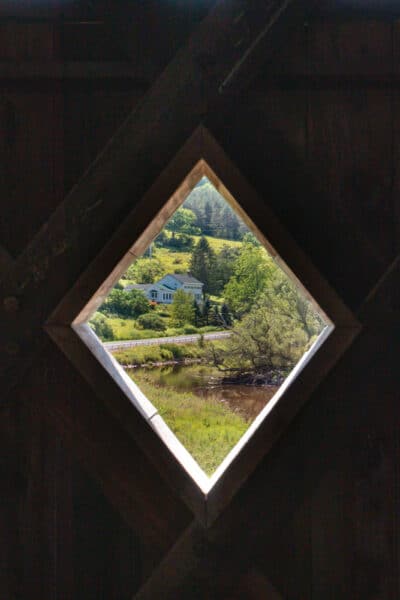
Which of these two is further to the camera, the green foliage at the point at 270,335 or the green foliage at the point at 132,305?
the green foliage at the point at 132,305

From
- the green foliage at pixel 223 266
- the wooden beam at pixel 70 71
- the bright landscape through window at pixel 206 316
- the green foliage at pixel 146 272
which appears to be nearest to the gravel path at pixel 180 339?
the bright landscape through window at pixel 206 316

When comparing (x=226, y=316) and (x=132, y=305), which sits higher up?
(x=132, y=305)

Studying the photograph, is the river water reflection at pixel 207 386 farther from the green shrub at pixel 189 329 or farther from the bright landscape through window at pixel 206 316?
the green shrub at pixel 189 329

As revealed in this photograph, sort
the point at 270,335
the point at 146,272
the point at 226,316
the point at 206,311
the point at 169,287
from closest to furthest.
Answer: the point at 146,272
the point at 270,335
the point at 169,287
the point at 206,311
the point at 226,316

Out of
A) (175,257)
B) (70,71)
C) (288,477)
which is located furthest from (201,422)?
(70,71)

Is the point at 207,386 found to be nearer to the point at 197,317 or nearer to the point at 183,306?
the point at 197,317

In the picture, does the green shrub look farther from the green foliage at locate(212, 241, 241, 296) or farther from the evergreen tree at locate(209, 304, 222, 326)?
the green foliage at locate(212, 241, 241, 296)
